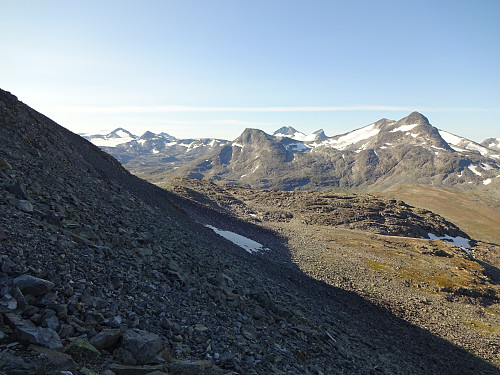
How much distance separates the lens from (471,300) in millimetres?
56344

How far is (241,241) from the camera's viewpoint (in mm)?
58094

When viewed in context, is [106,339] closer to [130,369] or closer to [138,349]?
[138,349]

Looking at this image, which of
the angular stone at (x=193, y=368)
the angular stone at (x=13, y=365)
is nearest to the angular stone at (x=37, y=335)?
the angular stone at (x=13, y=365)

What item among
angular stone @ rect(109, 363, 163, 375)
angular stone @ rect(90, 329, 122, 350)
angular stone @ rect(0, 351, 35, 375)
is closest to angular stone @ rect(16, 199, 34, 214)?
angular stone @ rect(90, 329, 122, 350)

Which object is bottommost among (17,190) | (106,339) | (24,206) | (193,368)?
(193,368)

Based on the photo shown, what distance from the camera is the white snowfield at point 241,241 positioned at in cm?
5538

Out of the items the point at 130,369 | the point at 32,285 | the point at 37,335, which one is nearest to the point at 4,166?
the point at 32,285

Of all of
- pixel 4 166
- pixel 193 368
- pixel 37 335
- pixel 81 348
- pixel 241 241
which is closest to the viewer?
pixel 37 335

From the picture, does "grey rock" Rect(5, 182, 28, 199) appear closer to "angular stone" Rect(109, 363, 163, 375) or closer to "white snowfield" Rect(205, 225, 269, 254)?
"angular stone" Rect(109, 363, 163, 375)

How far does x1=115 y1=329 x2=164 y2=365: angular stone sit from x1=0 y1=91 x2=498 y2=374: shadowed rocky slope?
33mm

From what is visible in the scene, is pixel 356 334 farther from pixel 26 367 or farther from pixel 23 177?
pixel 23 177

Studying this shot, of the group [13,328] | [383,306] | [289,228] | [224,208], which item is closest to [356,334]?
[383,306]

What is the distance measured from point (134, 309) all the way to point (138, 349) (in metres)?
2.94

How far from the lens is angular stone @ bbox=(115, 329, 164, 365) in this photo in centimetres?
963
